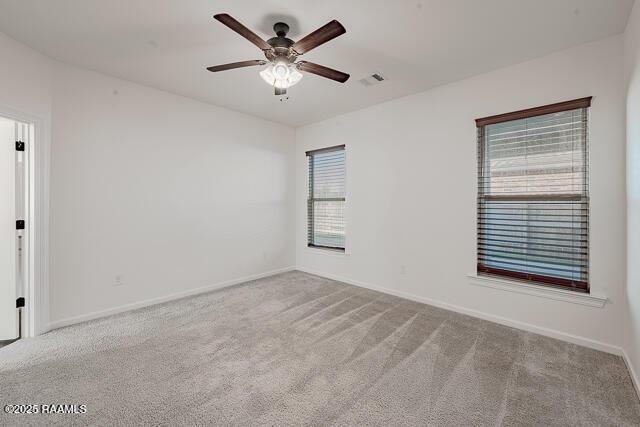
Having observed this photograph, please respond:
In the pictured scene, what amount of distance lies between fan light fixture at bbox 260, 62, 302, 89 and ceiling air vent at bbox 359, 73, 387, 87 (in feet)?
3.99

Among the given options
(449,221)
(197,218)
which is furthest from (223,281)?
(449,221)

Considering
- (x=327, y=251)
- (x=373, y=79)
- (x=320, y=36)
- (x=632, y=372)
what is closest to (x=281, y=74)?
(x=320, y=36)

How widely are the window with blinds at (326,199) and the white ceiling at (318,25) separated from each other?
1.65 meters

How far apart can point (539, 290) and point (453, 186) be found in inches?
55.4

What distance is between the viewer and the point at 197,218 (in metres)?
4.04

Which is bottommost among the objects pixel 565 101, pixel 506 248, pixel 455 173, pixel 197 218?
pixel 506 248

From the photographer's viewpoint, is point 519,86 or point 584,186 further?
point 519,86

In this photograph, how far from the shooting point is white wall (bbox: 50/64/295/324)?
2.99 meters

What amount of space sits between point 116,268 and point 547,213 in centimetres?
487

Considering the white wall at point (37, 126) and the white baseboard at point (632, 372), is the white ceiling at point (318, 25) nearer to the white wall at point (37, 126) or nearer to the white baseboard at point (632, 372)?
the white wall at point (37, 126)

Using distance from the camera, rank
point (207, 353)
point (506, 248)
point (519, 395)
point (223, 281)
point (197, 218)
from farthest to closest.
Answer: point (223, 281) → point (197, 218) → point (506, 248) → point (207, 353) → point (519, 395)

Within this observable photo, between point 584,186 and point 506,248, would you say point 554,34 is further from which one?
point 506,248

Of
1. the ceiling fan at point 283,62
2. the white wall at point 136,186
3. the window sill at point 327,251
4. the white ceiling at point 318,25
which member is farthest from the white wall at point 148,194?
the ceiling fan at point 283,62

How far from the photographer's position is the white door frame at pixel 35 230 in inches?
107
